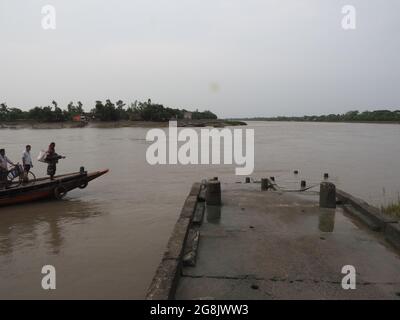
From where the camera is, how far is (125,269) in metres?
6.92

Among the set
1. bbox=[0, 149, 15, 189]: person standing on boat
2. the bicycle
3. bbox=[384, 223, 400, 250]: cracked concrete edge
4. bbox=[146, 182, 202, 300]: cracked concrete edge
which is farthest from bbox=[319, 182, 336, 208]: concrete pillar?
the bicycle

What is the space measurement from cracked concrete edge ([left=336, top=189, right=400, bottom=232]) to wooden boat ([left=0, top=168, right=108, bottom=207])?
894cm

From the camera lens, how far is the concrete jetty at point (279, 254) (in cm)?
422

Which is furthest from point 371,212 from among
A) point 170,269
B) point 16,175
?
point 16,175

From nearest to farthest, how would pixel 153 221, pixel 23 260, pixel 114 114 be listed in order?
1. pixel 23 260
2. pixel 153 221
3. pixel 114 114

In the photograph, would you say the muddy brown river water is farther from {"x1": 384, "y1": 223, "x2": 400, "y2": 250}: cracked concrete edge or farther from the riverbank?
the riverbank

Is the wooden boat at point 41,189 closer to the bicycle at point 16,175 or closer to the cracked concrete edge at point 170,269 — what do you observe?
the bicycle at point 16,175

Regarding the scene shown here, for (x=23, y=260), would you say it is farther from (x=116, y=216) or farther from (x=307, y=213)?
(x=307, y=213)

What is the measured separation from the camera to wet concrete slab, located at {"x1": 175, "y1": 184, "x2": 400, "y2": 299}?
4.24 meters

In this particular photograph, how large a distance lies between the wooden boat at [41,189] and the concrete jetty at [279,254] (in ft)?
21.0

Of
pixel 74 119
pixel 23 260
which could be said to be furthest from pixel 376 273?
pixel 74 119

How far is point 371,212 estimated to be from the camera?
22.5 feet

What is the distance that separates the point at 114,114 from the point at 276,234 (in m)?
92.8
